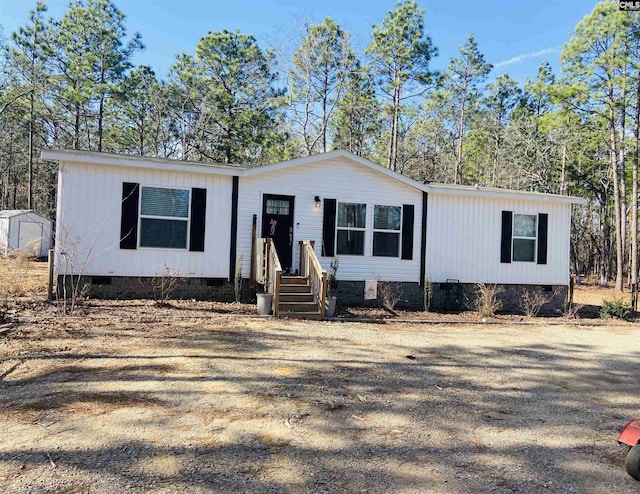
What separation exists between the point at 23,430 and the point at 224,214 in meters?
6.98

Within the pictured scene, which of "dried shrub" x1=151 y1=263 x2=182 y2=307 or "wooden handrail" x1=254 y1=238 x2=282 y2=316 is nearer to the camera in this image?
"wooden handrail" x1=254 y1=238 x2=282 y2=316

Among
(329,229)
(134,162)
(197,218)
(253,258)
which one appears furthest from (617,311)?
(134,162)

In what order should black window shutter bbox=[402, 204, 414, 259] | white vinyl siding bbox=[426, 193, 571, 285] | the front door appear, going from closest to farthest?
the front door, black window shutter bbox=[402, 204, 414, 259], white vinyl siding bbox=[426, 193, 571, 285]

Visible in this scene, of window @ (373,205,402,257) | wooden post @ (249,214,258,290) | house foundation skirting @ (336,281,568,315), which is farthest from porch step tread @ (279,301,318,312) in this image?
window @ (373,205,402,257)

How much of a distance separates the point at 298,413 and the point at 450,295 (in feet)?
27.3

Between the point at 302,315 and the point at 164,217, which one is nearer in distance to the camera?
the point at 302,315

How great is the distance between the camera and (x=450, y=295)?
37.1 ft

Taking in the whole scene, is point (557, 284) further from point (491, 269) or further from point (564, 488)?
point (564, 488)

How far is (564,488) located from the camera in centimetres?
265

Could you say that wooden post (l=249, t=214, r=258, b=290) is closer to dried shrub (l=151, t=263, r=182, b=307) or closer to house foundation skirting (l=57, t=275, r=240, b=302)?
house foundation skirting (l=57, t=275, r=240, b=302)

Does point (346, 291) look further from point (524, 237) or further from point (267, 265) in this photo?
point (524, 237)

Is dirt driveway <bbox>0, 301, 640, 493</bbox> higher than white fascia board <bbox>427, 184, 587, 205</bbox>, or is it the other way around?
white fascia board <bbox>427, 184, 587, 205</bbox>

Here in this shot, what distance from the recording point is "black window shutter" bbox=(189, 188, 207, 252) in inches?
378

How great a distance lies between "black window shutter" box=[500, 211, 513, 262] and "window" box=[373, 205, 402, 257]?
270 cm
